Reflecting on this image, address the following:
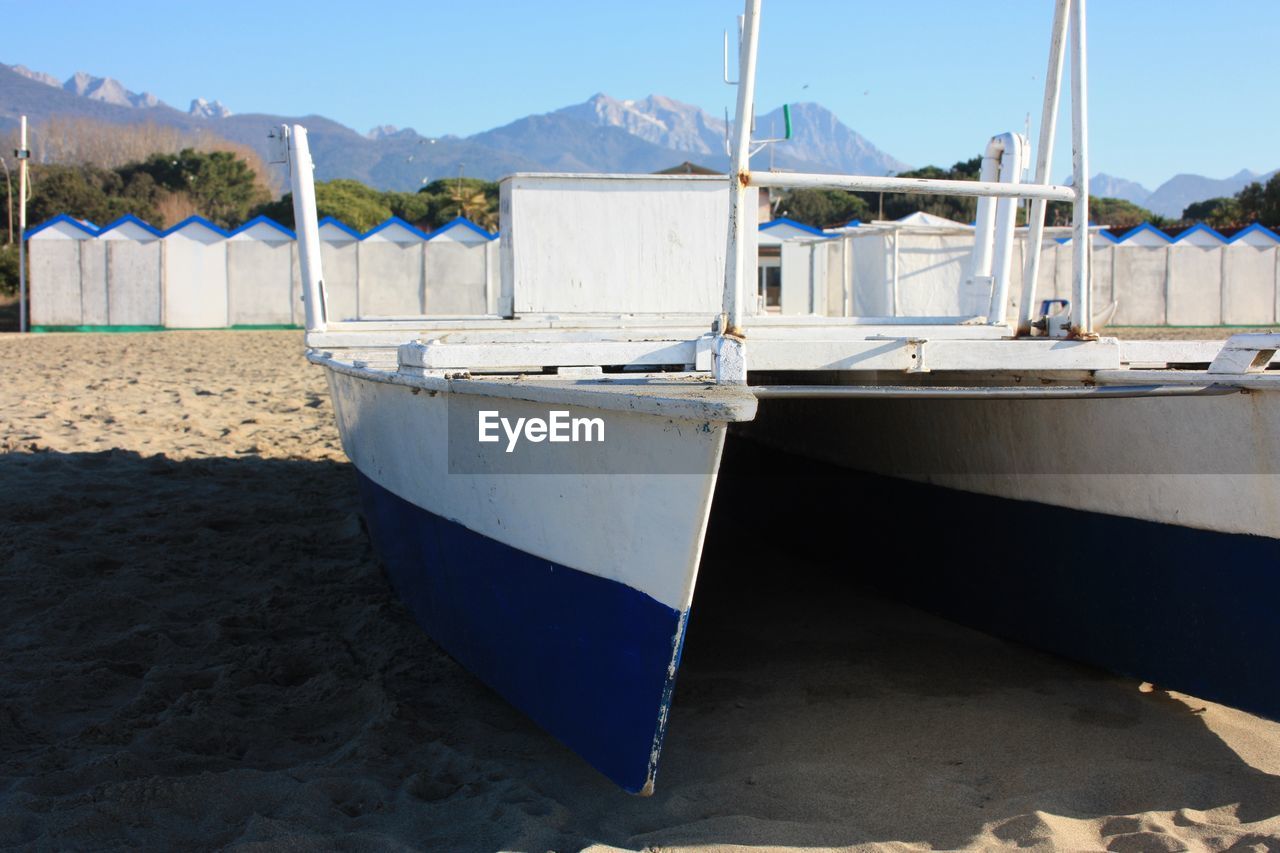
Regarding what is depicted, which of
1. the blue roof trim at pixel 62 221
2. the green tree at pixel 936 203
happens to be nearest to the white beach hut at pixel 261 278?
the blue roof trim at pixel 62 221

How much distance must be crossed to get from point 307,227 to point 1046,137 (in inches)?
130

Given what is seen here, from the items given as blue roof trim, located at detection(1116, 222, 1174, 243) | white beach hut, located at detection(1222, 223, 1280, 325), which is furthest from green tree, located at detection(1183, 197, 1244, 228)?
blue roof trim, located at detection(1116, 222, 1174, 243)

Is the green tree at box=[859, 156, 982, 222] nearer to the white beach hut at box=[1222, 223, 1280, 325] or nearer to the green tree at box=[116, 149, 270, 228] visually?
the white beach hut at box=[1222, 223, 1280, 325]

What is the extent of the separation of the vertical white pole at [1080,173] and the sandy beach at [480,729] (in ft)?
4.09

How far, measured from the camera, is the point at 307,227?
5531mm

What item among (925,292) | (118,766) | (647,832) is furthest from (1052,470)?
(925,292)

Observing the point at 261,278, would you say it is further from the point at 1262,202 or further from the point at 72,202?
the point at 1262,202

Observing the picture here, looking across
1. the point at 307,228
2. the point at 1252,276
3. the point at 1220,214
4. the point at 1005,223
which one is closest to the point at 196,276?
the point at 307,228

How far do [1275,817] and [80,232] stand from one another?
85.4ft

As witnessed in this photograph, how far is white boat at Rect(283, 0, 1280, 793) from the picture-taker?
117 inches

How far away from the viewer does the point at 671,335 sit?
5.23 metres

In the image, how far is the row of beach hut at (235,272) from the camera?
24.6m

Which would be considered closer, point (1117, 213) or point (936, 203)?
point (936, 203)

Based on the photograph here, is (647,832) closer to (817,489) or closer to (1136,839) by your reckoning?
(1136,839)
